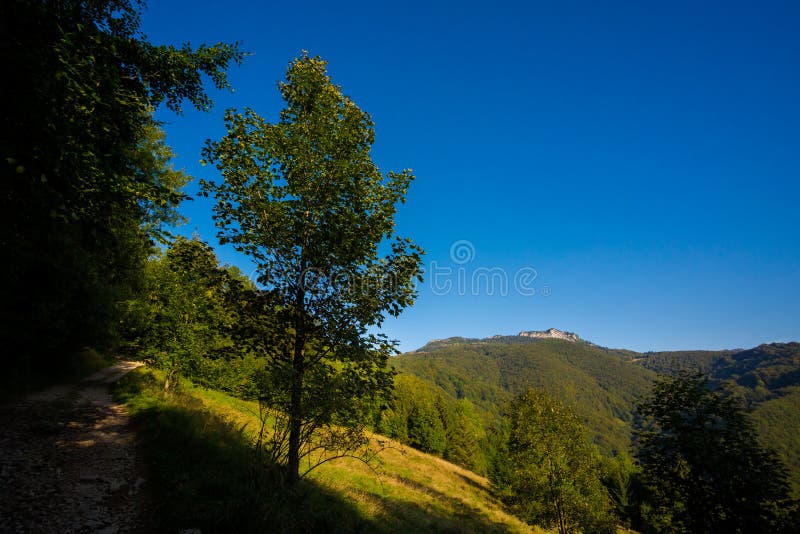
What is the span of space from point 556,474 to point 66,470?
25.4 metres

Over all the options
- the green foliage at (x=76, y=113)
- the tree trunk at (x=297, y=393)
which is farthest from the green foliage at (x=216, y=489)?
the green foliage at (x=76, y=113)

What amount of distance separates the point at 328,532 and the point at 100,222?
27.3 ft

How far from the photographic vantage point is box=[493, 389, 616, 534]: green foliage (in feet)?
68.7

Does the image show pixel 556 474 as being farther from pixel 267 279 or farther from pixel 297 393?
pixel 267 279

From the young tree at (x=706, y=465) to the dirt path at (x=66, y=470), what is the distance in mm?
12226

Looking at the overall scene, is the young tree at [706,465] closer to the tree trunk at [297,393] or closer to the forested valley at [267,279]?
the forested valley at [267,279]

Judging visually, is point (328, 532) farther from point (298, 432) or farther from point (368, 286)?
point (368, 286)

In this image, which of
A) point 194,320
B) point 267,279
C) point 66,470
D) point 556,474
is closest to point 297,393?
point 267,279

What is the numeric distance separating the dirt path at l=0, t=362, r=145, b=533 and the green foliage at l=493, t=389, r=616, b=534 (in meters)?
22.8

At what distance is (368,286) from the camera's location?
6.73 m

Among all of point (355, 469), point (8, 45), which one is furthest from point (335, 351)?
point (355, 469)

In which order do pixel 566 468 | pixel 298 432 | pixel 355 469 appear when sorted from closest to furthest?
pixel 298 432
pixel 355 469
pixel 566 468

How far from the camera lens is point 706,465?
8344mm

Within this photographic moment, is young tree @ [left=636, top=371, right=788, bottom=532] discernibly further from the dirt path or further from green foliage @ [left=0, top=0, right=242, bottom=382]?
green foliage @ [left=0, top=0, right=242, bottom=382]
